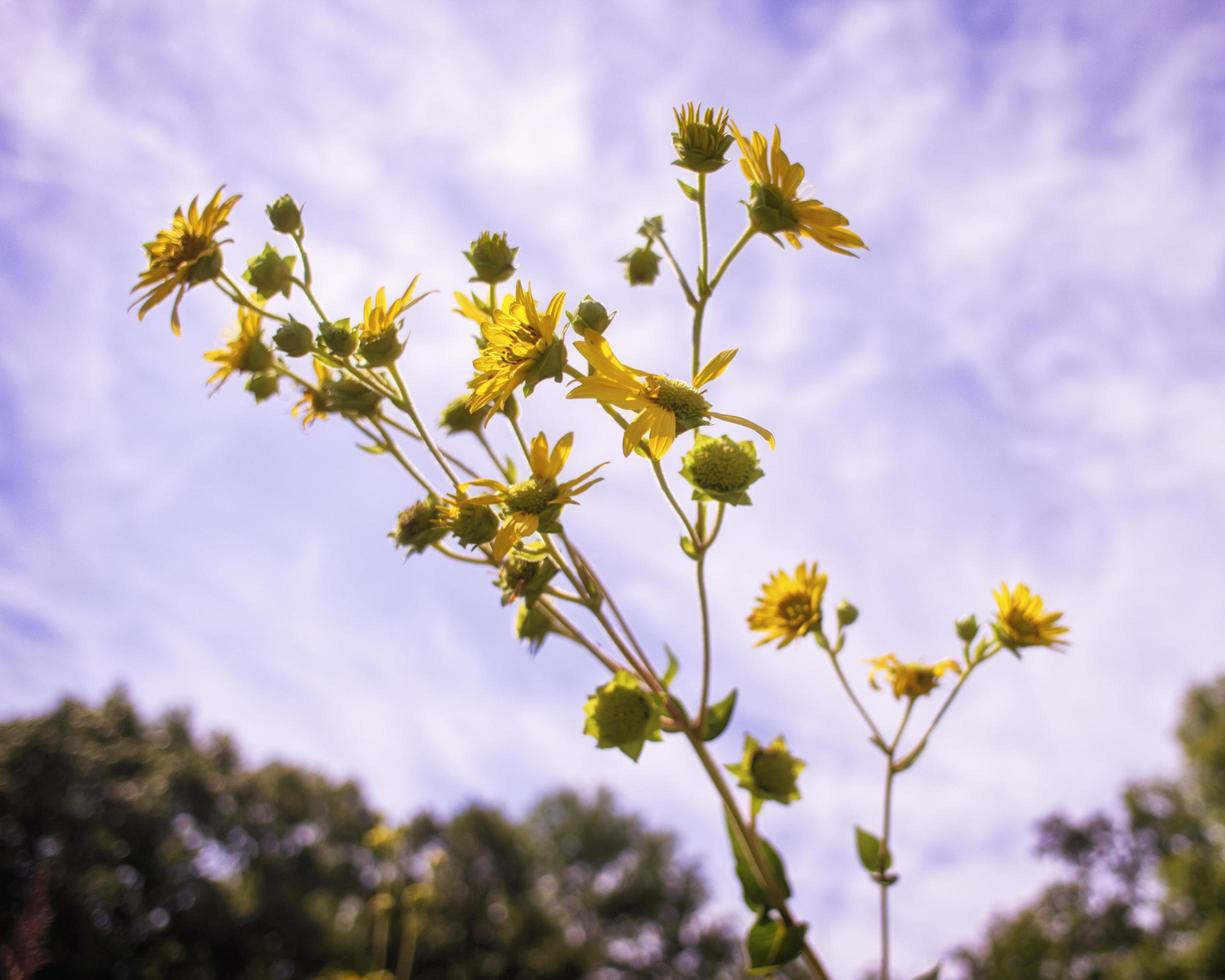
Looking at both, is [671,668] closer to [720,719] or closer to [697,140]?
[720,719]

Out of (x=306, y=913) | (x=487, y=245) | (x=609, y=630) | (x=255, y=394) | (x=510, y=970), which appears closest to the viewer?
(x=609, y=630)

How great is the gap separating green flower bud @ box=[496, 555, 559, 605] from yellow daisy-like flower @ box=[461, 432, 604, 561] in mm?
49

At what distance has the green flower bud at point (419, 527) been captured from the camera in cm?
142

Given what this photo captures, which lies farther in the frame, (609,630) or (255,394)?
(255,394)

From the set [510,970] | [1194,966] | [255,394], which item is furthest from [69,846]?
[1194,966]

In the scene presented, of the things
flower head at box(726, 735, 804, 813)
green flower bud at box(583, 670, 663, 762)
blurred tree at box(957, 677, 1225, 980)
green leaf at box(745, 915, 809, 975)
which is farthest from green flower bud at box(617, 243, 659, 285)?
blurred tree at box(957, 677, 1225, 980)

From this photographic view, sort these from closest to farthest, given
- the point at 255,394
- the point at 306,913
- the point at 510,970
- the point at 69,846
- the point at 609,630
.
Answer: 1. the point at 609,630
2. the point at 255,394
3. the point at 69,846
4. the point at 306,913
5. the point at 510,970

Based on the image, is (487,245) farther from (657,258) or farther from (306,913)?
(306,913)

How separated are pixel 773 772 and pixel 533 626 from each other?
597 millimetres

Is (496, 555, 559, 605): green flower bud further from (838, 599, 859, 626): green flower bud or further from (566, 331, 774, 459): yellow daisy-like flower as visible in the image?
(838, 599, 859, 626): green flower bud

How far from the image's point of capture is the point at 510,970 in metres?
21.1

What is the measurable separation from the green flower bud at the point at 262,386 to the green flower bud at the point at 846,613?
1361 mm

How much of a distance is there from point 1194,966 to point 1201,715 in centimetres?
828

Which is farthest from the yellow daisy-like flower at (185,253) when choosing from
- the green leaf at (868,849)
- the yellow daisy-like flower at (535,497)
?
the green leaf at (868,849)
